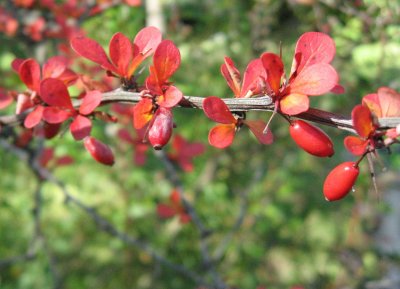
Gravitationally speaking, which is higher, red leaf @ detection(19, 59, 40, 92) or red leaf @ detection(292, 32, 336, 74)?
red leaf @ detection(292, 32, 336, 74)

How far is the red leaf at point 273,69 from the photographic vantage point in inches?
24.8

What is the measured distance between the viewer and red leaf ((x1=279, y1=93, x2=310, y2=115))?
0.62 meters

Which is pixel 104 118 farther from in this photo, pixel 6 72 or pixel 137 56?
pixel 6 72

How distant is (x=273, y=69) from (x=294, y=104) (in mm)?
52

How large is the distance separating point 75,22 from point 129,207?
914 mm

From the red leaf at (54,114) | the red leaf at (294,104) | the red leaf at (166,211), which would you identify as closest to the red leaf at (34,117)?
the red leaf at (54,114)

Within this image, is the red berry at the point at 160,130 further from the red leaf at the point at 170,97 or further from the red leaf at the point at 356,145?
the red leaf at the point at 356,145

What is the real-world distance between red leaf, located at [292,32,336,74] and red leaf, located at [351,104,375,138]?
0.34 ft

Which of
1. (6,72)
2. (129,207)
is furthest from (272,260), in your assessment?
(6,72)

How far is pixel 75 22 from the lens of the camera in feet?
6.99

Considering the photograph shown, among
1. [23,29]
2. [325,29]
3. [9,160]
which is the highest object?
[325,29]

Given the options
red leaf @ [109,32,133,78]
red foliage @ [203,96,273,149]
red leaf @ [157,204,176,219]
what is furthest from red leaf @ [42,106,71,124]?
red leaf @ [157,204,176,219]

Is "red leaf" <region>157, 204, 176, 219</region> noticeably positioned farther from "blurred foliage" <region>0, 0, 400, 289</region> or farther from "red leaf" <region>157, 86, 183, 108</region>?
"red leaf" <region>157, 86, 183, 108</region>

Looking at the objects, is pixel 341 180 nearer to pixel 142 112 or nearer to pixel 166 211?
Result: pixel 142 112
